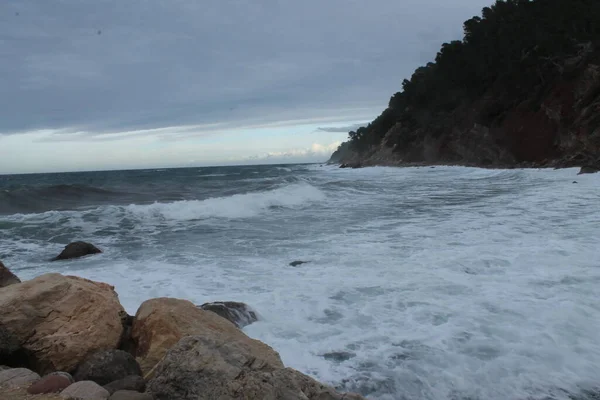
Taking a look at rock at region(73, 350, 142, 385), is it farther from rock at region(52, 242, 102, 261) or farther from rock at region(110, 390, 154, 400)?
rock at region(52, 242, 102, 261)

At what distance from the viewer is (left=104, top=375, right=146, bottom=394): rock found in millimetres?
3337

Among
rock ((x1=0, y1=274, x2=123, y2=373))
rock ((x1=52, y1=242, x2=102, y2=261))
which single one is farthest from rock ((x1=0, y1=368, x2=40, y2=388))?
rock ((x1=52, y1=242, x2=102, y2=261))

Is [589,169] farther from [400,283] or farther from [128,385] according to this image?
[128,385]

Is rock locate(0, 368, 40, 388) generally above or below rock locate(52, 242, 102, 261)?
above

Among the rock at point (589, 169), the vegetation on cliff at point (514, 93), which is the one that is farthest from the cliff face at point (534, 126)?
the rock at point (589, 169)

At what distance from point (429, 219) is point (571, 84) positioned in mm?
28871

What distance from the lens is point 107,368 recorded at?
3748 millimetres

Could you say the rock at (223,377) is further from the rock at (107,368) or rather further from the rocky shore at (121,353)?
the rock at (107,368)

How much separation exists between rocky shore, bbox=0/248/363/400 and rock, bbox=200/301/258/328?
1096 mm

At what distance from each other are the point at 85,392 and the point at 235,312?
273cm

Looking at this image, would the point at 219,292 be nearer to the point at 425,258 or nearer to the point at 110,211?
the point at 425,258

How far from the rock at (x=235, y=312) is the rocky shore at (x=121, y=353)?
3.60 ft

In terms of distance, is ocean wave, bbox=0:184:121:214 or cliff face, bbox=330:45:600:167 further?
cliff face, bbox=330:45:600:167

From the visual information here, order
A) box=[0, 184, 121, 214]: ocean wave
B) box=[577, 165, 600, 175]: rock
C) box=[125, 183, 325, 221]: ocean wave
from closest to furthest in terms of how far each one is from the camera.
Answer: box=[125, 183, 325, 221]: ocean wave → box=[577, 165, 600, 175]: rock → box=[0, 184, 121, 214]: ocean wave
